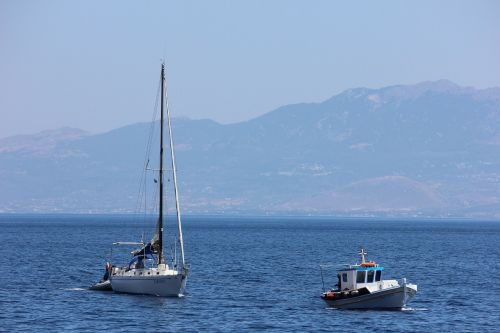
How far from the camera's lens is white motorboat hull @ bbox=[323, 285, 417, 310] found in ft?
260

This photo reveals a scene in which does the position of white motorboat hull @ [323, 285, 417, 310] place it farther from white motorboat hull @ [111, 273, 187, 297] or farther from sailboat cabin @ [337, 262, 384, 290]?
white motorboat hull @ [111, 273, 187, 297]

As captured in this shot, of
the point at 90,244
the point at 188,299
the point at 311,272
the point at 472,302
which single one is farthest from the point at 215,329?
the point at 90,244

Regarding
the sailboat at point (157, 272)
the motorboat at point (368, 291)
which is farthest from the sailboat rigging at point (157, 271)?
the motorboat at point (368, 291)

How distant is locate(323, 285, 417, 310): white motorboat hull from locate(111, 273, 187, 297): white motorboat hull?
12.7 metres

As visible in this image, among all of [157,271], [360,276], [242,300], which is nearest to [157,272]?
[157,271]

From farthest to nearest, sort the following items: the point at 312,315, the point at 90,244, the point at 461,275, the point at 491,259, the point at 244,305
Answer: the point at 90,244 → the point at 491,259 → the point at 461,275 → the point at 244,305 → the point at 312,315

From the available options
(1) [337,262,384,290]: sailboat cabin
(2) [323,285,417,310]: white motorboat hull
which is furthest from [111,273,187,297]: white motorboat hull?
(1) [337,262,384,290]: sailboat cabin

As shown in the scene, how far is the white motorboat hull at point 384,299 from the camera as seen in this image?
7912 cm

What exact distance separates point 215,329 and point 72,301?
18038 mm

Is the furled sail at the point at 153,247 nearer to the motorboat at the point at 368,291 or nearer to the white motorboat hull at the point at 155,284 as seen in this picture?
the white motorboat hull at the point at 155,284

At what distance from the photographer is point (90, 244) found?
18100 centimetres

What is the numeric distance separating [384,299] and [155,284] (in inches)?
712

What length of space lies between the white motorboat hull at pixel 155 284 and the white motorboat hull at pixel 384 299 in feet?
41.7

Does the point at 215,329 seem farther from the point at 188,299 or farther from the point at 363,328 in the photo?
the point at 188,299
